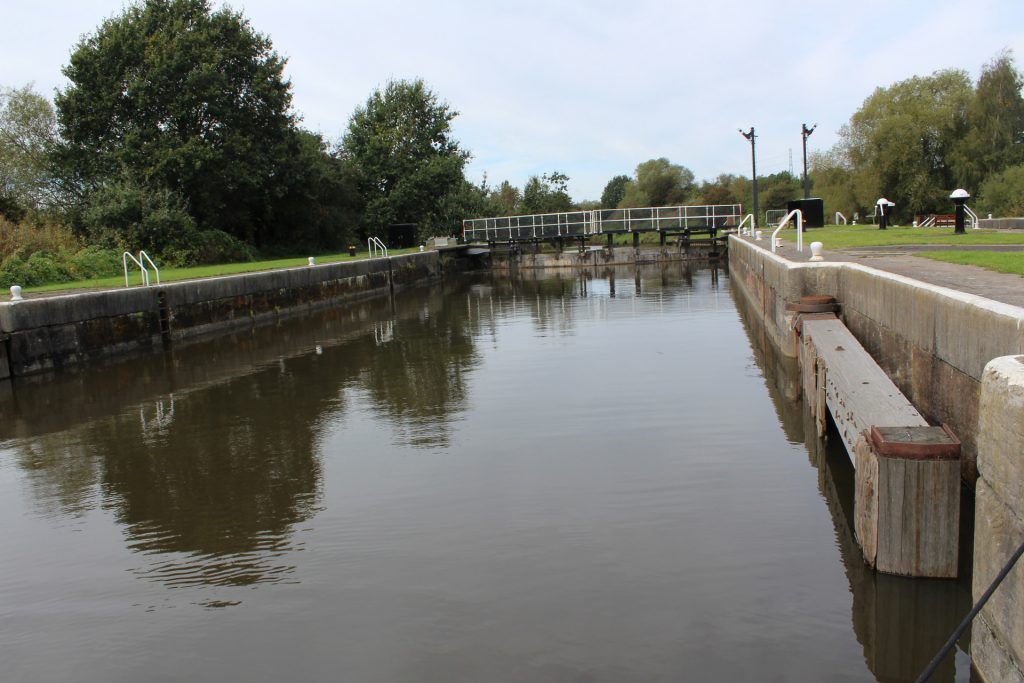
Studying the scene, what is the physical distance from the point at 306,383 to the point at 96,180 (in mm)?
24181

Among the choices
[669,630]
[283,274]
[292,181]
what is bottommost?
[669,630]

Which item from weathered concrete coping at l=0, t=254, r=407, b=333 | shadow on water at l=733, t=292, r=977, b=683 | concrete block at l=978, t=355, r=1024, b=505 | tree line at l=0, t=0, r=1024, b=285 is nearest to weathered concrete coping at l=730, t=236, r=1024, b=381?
concrete block at l=978, t=355, r=1024, b=505

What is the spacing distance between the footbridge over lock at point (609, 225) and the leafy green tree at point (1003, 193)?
35.1ft

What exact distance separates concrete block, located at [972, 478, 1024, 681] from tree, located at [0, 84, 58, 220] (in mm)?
34570

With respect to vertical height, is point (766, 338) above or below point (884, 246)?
below

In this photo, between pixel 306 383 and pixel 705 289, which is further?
pixel 705 289

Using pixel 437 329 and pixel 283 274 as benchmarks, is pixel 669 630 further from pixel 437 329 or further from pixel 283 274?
pixel 283 274

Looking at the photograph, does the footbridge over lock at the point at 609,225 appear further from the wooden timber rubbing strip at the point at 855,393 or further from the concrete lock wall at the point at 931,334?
the wooden timber rubbing strip at the point at 855,393

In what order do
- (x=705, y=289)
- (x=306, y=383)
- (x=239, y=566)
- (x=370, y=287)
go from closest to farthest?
(x=239, y=566)
(x=306, y=383)
(x=705, y=289)
(x=370, y=287)

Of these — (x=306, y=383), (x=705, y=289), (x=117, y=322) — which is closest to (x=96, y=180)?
(x=117, y=322)

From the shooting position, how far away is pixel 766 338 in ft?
45.0

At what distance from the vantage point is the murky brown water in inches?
155

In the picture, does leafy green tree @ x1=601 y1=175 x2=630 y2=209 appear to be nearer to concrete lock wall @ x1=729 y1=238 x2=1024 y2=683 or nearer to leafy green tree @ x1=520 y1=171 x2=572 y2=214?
leafy green tree @ x1=520 y1=171 x2=572 y2=214

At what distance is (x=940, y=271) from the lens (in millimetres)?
8141
